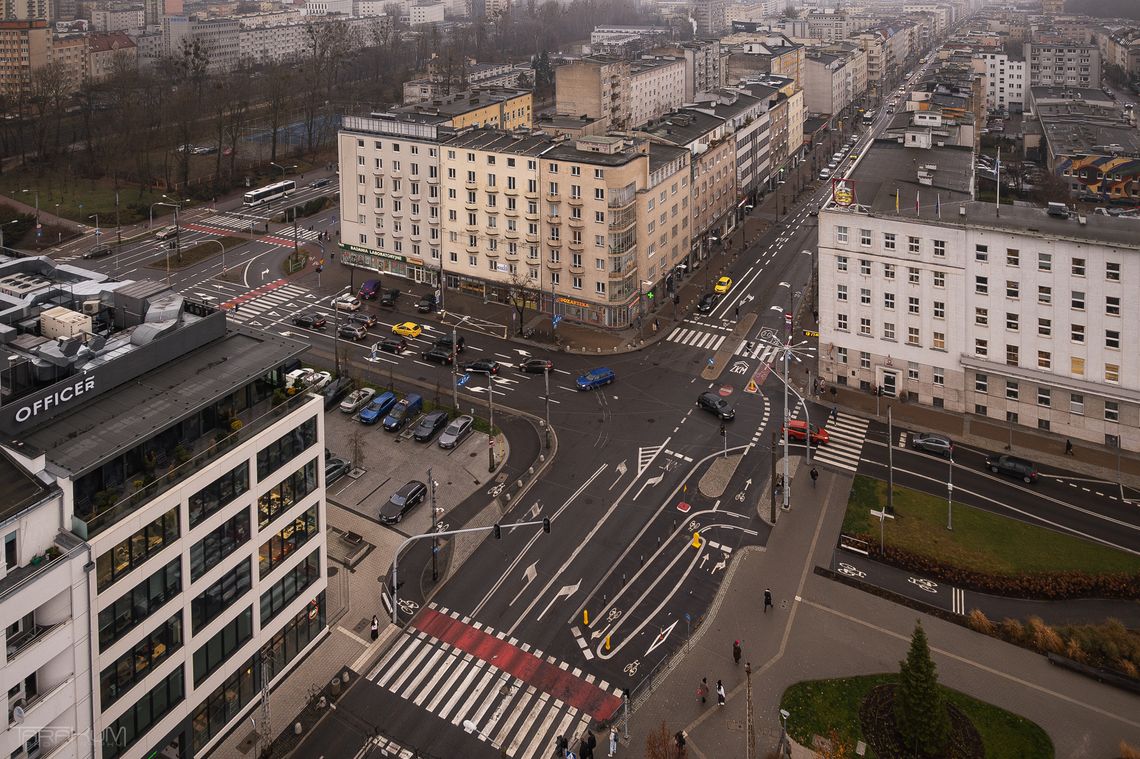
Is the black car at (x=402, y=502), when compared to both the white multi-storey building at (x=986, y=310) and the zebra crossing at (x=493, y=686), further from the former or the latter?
the white multi-storey building at (x=986, y=310)

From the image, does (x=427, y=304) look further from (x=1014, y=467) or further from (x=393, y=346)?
(x=1014, y=467)

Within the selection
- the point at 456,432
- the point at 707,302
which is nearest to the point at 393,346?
the point at 456,432

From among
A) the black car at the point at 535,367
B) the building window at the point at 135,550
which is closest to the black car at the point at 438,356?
the black car at the point at 535,367

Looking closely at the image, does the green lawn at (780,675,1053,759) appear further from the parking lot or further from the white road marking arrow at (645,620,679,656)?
the parking lot

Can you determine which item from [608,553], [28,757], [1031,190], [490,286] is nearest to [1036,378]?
[608,553]

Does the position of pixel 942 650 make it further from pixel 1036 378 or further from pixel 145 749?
pixel 145 749
